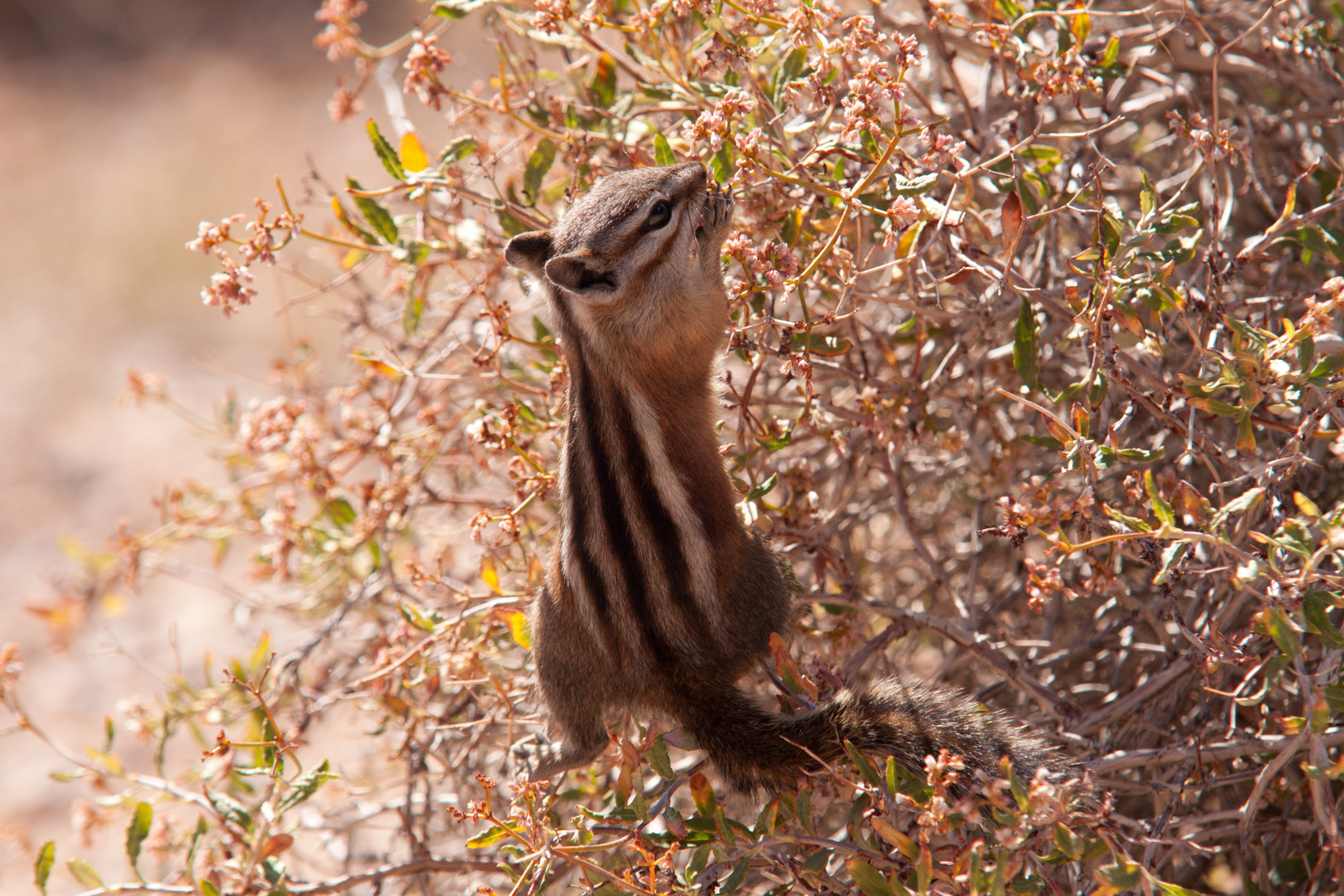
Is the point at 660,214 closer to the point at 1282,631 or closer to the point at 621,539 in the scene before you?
the point at 621,539

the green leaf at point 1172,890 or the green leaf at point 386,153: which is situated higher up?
the green leaf at point 386,153

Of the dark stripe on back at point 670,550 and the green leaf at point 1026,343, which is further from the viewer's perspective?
the dark stripe on back at point 670,550

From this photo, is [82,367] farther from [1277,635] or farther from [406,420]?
[1277,635]

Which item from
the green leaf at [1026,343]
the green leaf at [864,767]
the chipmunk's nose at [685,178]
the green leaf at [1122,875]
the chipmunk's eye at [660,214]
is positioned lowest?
the green leaf at [1122,875]

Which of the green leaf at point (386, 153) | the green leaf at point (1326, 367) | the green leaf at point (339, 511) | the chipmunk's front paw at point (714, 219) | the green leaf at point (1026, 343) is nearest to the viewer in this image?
the green leaf at point (1326, 367)

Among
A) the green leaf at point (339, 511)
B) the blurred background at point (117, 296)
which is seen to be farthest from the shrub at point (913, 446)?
the blurred background at point (117, 296)

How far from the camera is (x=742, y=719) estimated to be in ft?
6.52

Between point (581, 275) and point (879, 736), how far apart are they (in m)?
1.26

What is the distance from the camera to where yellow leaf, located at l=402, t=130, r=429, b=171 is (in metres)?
2.25

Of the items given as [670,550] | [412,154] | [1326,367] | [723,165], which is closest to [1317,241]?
[1326,367]

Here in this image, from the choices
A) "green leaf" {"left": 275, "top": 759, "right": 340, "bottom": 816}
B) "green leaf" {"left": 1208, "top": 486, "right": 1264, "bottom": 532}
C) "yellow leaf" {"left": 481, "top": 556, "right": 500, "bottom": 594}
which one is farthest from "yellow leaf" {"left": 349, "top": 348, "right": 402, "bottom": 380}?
"green leaf" {"left": 1208, "top": 486, "right": 1264, "bottom": 532}

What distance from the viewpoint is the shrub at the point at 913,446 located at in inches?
67.3

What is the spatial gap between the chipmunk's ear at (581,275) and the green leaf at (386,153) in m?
0.41

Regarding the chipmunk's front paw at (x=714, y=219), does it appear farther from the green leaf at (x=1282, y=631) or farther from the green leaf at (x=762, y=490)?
the green leaf at (x=1282, y=631)
